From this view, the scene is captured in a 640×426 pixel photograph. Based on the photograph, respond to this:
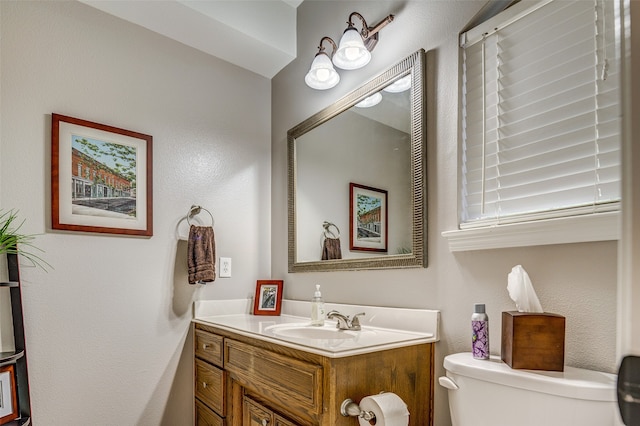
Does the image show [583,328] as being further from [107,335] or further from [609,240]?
[107,335]

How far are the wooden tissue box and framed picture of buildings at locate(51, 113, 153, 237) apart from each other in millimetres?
1701

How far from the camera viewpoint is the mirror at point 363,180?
1.57 meters

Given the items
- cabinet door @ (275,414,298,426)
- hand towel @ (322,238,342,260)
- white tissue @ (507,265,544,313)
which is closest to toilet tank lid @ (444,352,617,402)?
white tissue @ (507,265,544,313)

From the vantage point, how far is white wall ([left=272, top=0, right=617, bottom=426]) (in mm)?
1035

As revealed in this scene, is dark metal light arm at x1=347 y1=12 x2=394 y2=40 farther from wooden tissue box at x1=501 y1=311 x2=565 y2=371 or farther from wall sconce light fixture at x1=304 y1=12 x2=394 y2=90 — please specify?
wooden tissue box at x1=501 y1=311 x2=565 y2=371

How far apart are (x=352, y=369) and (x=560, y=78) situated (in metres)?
1.08

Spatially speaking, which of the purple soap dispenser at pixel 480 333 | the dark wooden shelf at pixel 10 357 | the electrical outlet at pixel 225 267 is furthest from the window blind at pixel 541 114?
the dark wooden shelf at pixel 10 357

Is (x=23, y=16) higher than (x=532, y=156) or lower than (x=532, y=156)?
higher

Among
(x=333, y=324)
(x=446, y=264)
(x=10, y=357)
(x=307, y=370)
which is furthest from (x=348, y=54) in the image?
(x=10, y=357)

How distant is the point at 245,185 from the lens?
93.8 inches

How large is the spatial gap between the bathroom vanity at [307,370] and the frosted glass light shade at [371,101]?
3.06 feet

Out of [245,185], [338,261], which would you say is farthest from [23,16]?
[338,261]

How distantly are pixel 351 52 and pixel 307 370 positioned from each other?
4.49 feet

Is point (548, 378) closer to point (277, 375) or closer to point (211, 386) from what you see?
point (277, 375)
